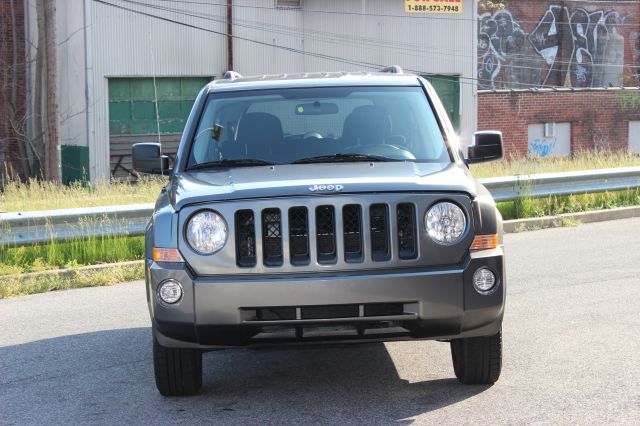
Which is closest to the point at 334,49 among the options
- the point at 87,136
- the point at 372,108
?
the point at 87,136

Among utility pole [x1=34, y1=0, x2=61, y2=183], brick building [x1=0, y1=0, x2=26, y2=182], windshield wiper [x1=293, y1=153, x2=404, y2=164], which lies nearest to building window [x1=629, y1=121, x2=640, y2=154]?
brick building [x1=0, y1=0, x2=26, y2=182]

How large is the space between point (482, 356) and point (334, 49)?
3018 cm

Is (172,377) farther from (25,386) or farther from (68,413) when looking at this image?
(25,386)

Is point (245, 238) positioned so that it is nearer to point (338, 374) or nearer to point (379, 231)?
point (379, 231)

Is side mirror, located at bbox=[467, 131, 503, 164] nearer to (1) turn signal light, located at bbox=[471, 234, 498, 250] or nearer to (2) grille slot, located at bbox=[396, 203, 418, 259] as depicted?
(1) turn signal light, located at bbox=[471, 234, 498, 250]

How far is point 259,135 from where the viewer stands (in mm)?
6887

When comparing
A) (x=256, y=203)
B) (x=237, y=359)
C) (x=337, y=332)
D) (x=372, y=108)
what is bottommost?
(x=237, y=359)

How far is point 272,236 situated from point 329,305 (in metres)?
0.47

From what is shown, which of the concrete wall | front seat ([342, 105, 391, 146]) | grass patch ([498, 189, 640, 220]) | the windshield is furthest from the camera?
the concrete wall

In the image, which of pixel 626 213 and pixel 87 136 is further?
pixel 87 136

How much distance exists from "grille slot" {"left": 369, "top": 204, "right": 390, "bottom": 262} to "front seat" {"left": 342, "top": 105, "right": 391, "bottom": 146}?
124cm

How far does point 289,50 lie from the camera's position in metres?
34.8

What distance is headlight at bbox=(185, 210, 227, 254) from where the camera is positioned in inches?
219

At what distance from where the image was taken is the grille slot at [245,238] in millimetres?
5543
